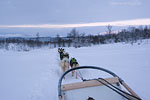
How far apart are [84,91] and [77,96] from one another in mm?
139

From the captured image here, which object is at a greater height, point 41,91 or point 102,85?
point 102,85

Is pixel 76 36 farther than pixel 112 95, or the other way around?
pixel 76 36

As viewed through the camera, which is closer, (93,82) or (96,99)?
(96,99)

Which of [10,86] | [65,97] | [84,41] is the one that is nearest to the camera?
[65,97]

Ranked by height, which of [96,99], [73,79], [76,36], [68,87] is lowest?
[73,79]

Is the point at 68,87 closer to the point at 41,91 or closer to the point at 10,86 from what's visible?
the point at 41,91

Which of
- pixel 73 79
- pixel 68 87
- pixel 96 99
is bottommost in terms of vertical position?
pixel 73 79

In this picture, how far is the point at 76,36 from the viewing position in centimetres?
3225

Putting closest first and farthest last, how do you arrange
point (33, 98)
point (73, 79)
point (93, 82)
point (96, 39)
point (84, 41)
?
point (93, 82)
point (33, 98)
point (73, 79)
point (84, 41)
point (96, 39)

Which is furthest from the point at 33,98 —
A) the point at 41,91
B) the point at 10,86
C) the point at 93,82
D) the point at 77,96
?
the point at 93,82

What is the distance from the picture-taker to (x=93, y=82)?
6.26ft

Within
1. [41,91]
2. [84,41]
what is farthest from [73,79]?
[84,41]

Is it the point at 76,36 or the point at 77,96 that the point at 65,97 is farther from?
the point at 76,36

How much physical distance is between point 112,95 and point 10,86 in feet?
8.53
